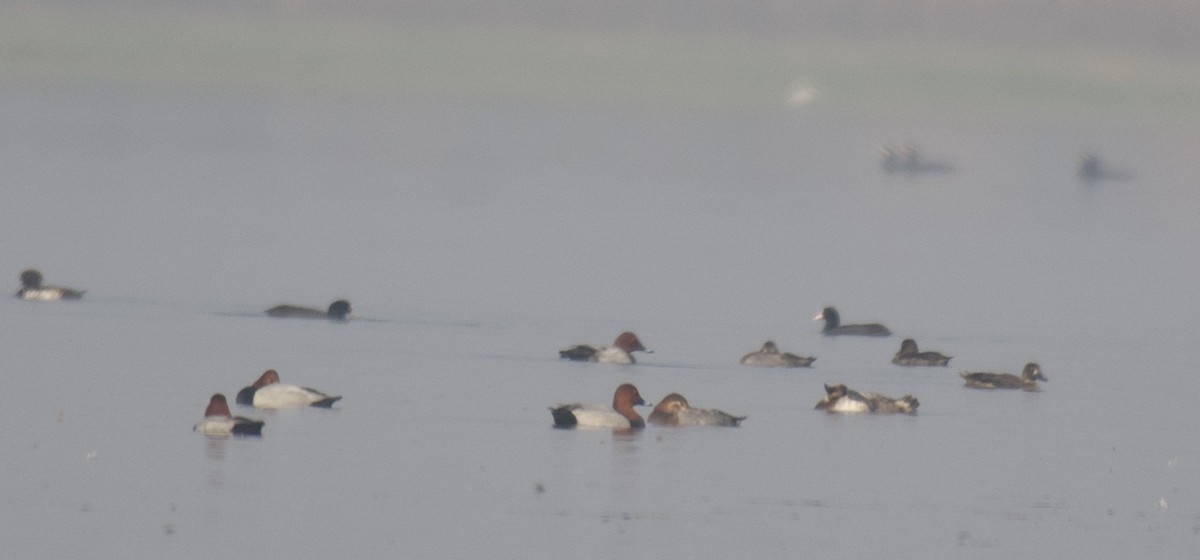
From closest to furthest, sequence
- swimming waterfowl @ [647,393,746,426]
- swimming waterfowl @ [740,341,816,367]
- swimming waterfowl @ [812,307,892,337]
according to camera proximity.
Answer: swimming waterfowl @ [647,393,746,426] < swimming waterfowl @ [740,341,816,367] < swimming waterfowl @ [812,307,892,337]

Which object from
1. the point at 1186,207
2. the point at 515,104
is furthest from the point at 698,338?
the point at 515,104

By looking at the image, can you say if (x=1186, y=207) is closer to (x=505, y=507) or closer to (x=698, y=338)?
(x=698, y=338)

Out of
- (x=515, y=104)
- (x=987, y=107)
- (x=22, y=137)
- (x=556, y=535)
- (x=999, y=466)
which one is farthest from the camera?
(x=987, y=107)

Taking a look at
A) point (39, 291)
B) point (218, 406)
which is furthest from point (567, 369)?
point (39, 291)

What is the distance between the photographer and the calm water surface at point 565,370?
19188mm

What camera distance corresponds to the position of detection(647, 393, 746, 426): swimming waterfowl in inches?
944

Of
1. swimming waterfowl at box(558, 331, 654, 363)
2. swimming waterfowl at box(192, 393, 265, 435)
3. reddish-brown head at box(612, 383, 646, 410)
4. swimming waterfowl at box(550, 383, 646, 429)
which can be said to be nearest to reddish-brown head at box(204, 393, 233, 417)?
swimming waterfowl at box(192, 393, 265, 435)

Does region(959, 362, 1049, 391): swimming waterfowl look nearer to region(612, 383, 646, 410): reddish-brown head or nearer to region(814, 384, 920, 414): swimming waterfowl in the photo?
region(814, 384, 920, 414): swimming waterfowl

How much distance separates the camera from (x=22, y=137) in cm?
8356

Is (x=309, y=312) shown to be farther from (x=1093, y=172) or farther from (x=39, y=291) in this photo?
(x=1093, y=172)

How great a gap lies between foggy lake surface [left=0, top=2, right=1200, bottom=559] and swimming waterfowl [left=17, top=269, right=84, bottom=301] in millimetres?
292

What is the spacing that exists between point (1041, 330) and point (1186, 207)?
128 feet

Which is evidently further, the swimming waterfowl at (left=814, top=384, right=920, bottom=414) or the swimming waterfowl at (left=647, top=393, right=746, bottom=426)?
the swimming waterfowl at (left=814, top=384, right=920, bottom=414)

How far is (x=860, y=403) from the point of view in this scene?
1000 inches
